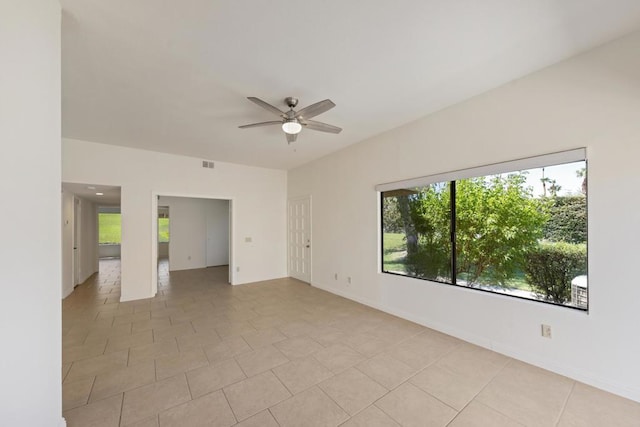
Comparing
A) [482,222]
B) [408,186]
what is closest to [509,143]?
[482,222]

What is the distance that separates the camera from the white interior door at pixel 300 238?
18.7 ft

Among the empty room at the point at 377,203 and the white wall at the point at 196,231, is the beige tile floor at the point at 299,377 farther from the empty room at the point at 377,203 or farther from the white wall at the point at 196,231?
the white wall at the point at 196,231

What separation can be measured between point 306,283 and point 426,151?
383cm

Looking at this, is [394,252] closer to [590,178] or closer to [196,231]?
[590,178]

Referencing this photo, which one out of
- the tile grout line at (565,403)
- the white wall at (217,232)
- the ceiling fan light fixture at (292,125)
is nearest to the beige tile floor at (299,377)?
the tile grout line at (565,403)

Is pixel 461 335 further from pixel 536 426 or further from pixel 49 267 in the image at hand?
pixel 49 267

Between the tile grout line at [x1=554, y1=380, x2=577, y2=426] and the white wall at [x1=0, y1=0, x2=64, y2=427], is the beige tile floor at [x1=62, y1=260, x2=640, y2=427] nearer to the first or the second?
the tile grout line at [x1=554, y1=380, x2=577, y2=426]

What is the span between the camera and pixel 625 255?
1982mm

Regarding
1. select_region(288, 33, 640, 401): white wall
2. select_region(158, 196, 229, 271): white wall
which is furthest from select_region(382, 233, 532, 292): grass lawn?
select_region(158, 196, 229, 271): white wall

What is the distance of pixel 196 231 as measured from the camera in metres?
7.80

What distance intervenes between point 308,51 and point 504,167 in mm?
2285

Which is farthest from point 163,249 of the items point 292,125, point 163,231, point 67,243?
point 292,125

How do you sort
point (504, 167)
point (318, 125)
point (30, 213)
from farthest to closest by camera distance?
point (318, 125)
point (504, 167)
point (30, 213)

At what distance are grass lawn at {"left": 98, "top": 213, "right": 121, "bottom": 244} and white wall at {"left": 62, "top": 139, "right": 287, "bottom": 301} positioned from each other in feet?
26.7
